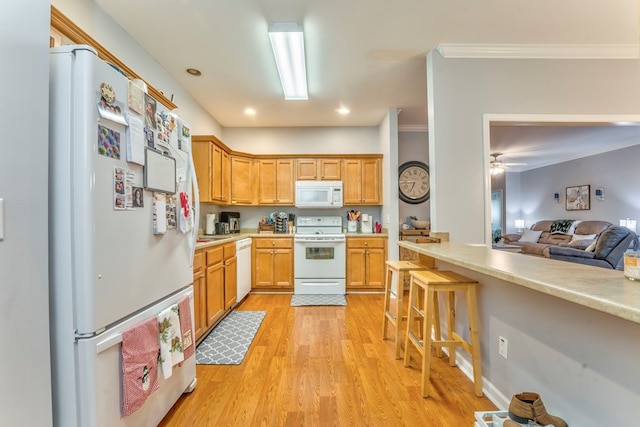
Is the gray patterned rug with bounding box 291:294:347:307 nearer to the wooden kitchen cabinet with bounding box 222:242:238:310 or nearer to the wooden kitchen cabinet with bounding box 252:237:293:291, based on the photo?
the wooden kitchen cabinet with bounding box 252:237:293:291

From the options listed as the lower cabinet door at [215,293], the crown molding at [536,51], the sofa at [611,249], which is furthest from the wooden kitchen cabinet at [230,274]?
the sofa at [611,249]

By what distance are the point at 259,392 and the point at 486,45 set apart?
3455 mm

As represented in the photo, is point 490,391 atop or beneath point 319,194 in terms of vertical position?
beneath

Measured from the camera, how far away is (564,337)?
4.29 ft

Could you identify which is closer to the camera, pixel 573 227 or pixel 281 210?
pixel 281 210

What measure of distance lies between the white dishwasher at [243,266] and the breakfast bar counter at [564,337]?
2.68 m

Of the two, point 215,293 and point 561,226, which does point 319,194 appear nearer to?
point 215,293

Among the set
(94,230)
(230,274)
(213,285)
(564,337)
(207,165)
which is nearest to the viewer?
(94,230)

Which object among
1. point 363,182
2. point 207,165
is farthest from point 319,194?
point 207,165

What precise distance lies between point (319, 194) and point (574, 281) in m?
3.73

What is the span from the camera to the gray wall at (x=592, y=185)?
551 centimetres

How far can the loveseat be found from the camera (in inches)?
201

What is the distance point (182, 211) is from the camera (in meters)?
1.76

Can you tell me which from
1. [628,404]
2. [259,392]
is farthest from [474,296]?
[259,392]
